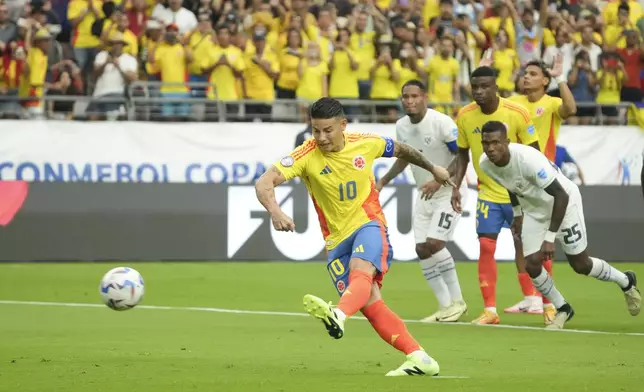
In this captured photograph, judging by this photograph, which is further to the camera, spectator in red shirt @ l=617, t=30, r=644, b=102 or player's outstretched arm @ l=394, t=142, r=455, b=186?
spectator in red shirt @ l=617, t=30, r=644, b=102

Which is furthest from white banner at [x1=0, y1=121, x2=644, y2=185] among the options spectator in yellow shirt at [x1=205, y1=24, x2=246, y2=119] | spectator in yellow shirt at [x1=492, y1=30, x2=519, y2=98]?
spectator in yellow shirt at [x1=492, y1=30, x2=519, y2=98]

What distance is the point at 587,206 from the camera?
22688 millimetres

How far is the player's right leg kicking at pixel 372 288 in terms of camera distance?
362 inches

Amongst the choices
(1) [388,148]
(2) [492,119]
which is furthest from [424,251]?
(1) [388,148]

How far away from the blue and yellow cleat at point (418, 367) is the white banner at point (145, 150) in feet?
42.3

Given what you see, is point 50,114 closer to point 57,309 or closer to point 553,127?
point 57,309

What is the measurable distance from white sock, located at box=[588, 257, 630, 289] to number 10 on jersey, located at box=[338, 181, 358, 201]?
439 centimetres

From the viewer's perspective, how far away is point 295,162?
958cm

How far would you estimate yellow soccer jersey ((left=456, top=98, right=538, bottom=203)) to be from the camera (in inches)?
551

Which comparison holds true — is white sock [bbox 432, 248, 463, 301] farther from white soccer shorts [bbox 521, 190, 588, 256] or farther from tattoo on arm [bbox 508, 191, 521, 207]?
white soccer shorts [bbox 521, 190, 588, 256]

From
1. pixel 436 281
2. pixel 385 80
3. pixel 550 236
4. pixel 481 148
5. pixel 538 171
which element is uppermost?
pixel 385 80

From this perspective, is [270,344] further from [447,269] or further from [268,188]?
[447,269]

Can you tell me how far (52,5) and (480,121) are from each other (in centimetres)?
1258

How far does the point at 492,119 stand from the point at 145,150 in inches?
401
